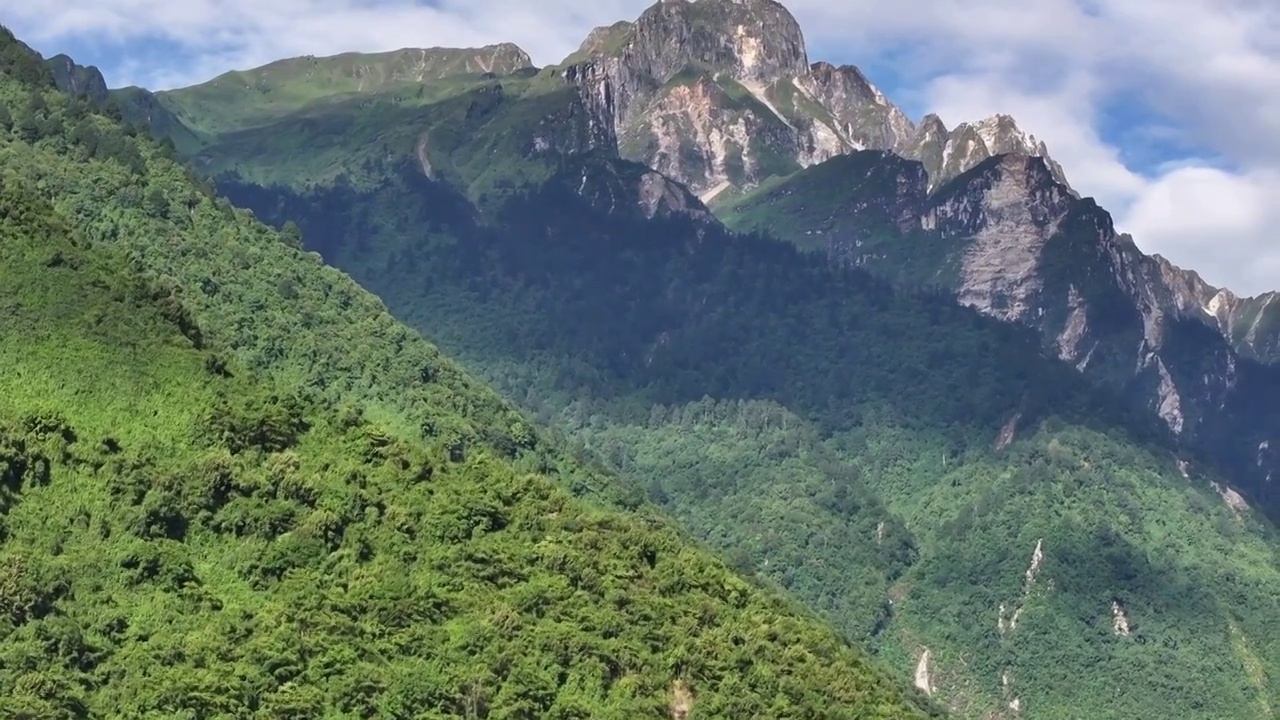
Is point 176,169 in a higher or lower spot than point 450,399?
higher

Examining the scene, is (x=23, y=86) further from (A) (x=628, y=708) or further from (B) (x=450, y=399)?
(A) (x=628, y=708)

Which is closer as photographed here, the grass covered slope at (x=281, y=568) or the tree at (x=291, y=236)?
the grass covered slope at (x=281, y=568)

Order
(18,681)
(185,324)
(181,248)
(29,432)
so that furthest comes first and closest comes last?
1. (181,248)
2. (185,324)
3. (29,432)
4. (18,681)

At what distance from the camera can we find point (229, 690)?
7119 cm

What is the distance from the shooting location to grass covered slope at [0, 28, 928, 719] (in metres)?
73.5

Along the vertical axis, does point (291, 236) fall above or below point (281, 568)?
above

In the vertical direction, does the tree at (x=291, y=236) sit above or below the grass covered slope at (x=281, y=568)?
above

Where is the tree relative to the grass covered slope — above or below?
above

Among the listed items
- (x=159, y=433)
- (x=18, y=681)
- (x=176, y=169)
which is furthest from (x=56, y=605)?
(x=176, y=169)

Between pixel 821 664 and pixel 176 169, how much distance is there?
72.2m

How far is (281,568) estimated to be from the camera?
80750 mm

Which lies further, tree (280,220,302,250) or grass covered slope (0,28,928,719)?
tree (280,220,302,250)

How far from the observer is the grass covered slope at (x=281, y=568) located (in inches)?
2894

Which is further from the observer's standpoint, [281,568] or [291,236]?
[291,236]
